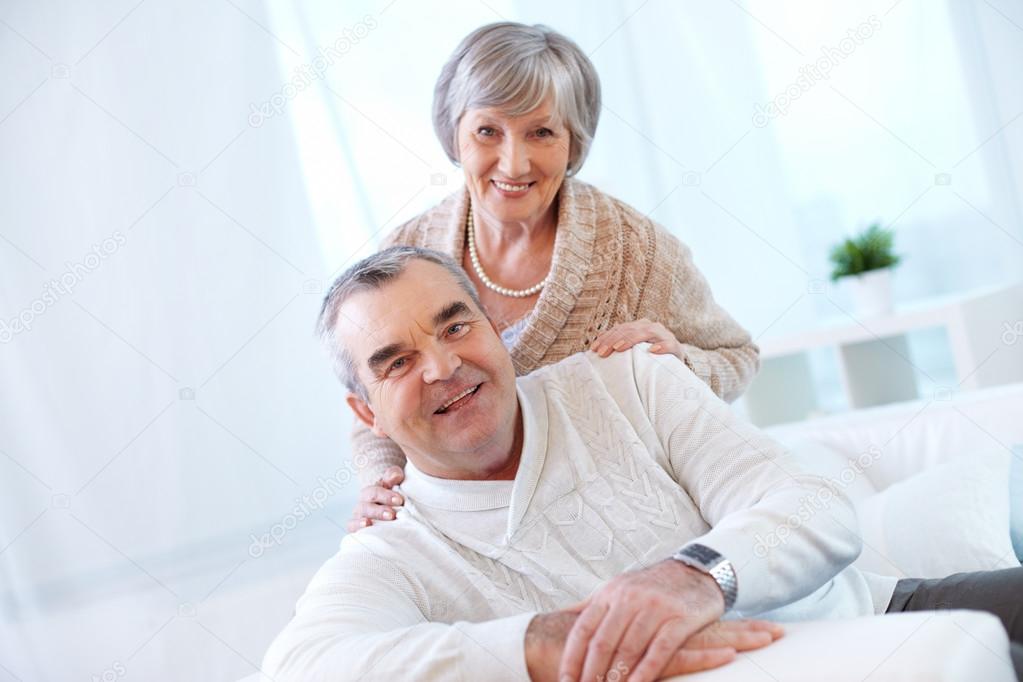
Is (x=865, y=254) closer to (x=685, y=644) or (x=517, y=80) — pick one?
(x=517, y=80)

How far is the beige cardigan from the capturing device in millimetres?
1894

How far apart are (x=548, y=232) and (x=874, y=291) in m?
1.61

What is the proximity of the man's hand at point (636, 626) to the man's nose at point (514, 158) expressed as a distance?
3.04 ft

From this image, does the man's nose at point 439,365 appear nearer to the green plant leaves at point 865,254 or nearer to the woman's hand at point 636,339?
the woman's hand at point 636,339

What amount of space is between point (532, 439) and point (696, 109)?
2.48 meters

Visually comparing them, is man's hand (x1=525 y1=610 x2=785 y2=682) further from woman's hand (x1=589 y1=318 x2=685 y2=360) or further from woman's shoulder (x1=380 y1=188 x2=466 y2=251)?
woman's shoulder (x1=380 y1=188 x2=466 y2=251)

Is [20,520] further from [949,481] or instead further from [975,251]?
[975,251]

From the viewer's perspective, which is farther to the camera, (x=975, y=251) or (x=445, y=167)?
(x=975, y=251)

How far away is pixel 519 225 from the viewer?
201cm

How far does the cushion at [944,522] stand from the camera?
5.64 feet

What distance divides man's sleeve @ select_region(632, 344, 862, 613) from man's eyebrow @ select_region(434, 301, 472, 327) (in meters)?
0.29

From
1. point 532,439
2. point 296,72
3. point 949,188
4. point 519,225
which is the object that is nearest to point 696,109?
point 949,188

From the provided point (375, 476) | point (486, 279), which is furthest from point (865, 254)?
point (375, 476)

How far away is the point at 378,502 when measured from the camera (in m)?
1.62
